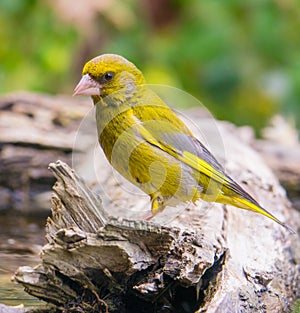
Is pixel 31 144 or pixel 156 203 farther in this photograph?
pixel 31 144

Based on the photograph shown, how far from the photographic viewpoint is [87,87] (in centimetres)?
377

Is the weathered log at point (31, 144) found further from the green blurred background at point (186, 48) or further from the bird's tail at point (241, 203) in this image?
the green blurred background at point (186, 48)

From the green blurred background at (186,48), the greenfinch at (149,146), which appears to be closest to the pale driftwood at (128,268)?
the greenfinch at (149,146)

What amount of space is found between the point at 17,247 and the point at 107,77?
52.3 inches

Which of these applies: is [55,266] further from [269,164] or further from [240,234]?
[269,164]

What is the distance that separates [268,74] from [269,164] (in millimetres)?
3578

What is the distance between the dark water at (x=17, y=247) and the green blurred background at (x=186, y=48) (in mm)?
2896

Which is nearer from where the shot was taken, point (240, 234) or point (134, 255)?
point (134, 255)

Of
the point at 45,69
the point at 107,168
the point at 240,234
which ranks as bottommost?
the point at 240,234

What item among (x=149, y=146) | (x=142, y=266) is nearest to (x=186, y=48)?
(x=149, y=146)

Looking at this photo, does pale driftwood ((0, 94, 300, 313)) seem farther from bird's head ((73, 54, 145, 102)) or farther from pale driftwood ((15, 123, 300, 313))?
bird's head ((73, 54, 145, 102))

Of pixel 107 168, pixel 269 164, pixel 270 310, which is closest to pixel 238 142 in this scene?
pixel 269 164

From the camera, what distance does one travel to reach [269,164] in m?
5.77

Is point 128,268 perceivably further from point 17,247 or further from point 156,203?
point 17,247
